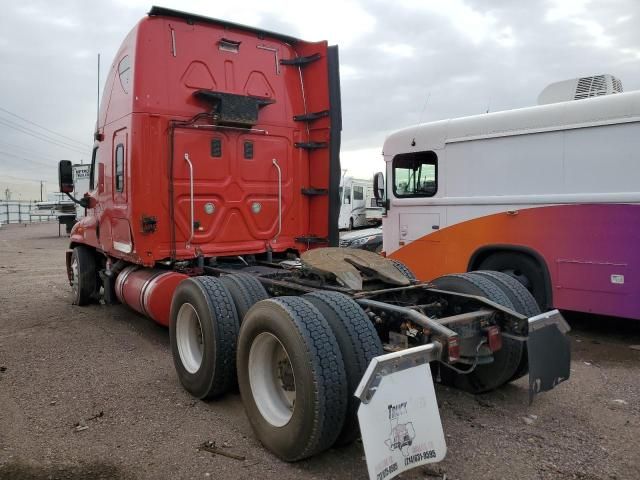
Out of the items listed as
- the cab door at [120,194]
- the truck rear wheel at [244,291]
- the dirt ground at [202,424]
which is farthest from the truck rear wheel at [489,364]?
the cab door at [120,194]

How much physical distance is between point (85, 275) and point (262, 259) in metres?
3.07

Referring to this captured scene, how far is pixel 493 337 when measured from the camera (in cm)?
349

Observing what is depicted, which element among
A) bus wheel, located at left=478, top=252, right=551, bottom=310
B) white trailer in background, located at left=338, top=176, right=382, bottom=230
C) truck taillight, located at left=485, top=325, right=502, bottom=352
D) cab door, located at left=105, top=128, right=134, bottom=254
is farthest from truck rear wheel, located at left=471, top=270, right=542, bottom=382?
white trailer in background, located at left=338, top=176, right=382, bottom=230

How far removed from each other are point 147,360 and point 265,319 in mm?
2504

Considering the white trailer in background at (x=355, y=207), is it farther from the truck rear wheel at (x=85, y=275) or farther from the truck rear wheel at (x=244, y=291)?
the truck rear wheel at (x=244, y=291)

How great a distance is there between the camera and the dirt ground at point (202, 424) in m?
3.08

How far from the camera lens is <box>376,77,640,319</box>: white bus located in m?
5.57

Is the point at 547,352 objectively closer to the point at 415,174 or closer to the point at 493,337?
the point at 493,337

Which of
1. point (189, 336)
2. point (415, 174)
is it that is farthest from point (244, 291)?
point (415, 174)

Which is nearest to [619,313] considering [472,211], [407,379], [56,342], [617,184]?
[617,184]

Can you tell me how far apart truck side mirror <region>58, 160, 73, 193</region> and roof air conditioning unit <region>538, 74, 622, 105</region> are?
6.38 meters

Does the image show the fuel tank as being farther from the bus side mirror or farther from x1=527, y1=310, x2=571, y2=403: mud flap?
x1=527, y1=310, x2=571, y2=403: mud flap

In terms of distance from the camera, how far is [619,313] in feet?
18.4

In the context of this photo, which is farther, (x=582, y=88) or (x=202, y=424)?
(x=582, y=88)
